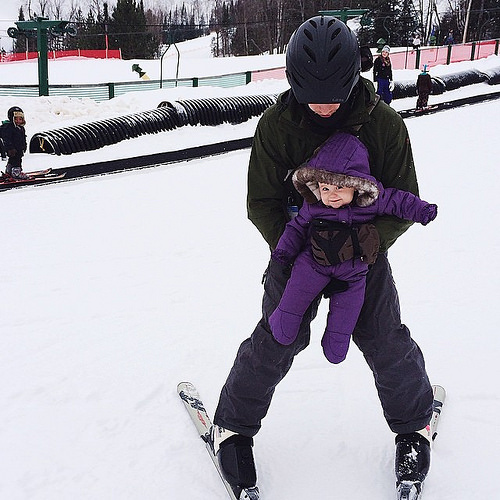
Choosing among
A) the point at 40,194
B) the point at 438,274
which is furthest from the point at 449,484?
the point at 40,194

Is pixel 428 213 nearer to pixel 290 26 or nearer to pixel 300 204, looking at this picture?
pixel 300 204

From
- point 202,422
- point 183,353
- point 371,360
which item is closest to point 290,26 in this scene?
point 183,353

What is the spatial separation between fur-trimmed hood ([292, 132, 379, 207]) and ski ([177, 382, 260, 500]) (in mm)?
1126

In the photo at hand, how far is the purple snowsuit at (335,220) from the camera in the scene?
194cm

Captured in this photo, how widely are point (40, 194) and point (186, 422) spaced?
563 cm

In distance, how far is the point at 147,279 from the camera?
15.3 ft

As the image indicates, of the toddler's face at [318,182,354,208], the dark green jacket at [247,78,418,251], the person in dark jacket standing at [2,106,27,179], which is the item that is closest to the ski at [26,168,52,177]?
the person in dark jacket standing at [2,106,27,179]

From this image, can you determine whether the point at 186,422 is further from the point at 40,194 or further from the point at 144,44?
the point at 144,44

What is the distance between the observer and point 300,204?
2.17 m

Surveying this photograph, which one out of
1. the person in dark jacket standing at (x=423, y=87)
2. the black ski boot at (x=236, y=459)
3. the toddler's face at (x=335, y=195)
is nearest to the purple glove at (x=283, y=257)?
the toddler's face at (x=335, y=195)

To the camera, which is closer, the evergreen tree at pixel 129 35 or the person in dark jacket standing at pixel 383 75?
the person in dark jacket standing at pixel 383 75

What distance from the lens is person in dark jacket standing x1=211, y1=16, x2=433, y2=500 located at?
193 cm

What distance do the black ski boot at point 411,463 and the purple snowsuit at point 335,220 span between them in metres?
0.47

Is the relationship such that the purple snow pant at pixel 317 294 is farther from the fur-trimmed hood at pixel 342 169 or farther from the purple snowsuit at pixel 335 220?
the fur-trimmed hood at pixel 342 169
